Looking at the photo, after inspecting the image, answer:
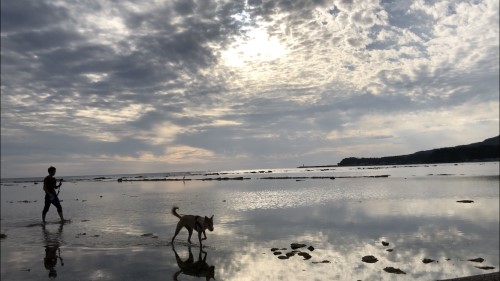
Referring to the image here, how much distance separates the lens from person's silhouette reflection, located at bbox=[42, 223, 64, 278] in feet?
40.0

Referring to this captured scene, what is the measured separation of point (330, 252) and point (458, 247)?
5.12 meters

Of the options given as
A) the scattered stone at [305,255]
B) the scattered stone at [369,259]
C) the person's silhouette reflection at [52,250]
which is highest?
the person's silhouette reflection at [52,250]

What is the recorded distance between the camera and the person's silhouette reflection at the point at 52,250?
1218cm

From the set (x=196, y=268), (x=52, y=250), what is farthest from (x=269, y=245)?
(x=52, y=250)

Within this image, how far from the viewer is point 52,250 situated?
14.8m

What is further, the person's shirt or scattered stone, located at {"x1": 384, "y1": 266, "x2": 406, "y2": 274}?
the person's shirt

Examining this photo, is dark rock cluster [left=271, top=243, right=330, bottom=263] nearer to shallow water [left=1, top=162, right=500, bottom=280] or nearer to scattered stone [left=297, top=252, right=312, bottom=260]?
scattered stone [left=297, top=252, right=312, bottom=260]

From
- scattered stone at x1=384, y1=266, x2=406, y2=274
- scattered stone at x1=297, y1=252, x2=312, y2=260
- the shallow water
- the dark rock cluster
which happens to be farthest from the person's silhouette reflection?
scattered stone at x1=384, y1=266, x2=406, y2=274

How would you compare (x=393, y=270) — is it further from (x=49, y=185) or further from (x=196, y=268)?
(x=49, y=185)

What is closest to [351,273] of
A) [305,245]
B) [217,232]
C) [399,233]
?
[305,245]

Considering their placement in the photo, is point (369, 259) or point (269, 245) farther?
point (269, 245)

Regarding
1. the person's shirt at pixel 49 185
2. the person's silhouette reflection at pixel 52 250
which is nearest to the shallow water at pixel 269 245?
the person's silhouette reflection at pixel 52 250

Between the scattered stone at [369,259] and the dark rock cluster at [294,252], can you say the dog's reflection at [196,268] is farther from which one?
the scattered stone at [369,259]

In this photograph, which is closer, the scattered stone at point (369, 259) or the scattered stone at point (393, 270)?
the scattered stone at point (393, 270)
